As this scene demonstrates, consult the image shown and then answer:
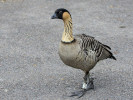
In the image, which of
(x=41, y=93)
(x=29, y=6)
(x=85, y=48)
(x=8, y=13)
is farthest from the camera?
(x=29, y=6)

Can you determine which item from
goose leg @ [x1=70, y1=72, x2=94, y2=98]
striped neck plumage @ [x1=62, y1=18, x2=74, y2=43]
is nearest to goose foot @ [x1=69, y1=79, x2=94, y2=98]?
goose leg @ [x1=70, y1=72, x2=94, y2=98]

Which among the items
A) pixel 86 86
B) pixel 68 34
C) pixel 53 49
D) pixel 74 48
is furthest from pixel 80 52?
pixel 53 49

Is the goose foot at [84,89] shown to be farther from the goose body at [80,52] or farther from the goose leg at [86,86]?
the goose body at [80,52]

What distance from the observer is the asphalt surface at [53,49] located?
6270 millimetres

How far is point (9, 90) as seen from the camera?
6.24 metres

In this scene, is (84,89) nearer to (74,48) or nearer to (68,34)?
(74,48)

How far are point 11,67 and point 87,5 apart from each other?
19.8 ft

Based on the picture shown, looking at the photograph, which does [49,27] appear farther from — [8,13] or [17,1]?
[17,1]

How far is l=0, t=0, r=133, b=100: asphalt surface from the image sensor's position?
627 centimetres

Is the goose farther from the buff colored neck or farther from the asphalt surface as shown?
the asphalt surface

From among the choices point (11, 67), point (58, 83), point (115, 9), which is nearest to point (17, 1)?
point (115, 9)

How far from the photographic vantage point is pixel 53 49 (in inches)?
330

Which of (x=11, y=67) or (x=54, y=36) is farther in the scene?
(x=54, y=36)

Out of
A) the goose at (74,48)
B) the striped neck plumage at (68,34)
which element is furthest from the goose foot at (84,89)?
the striped neck plumage at (68,34)
